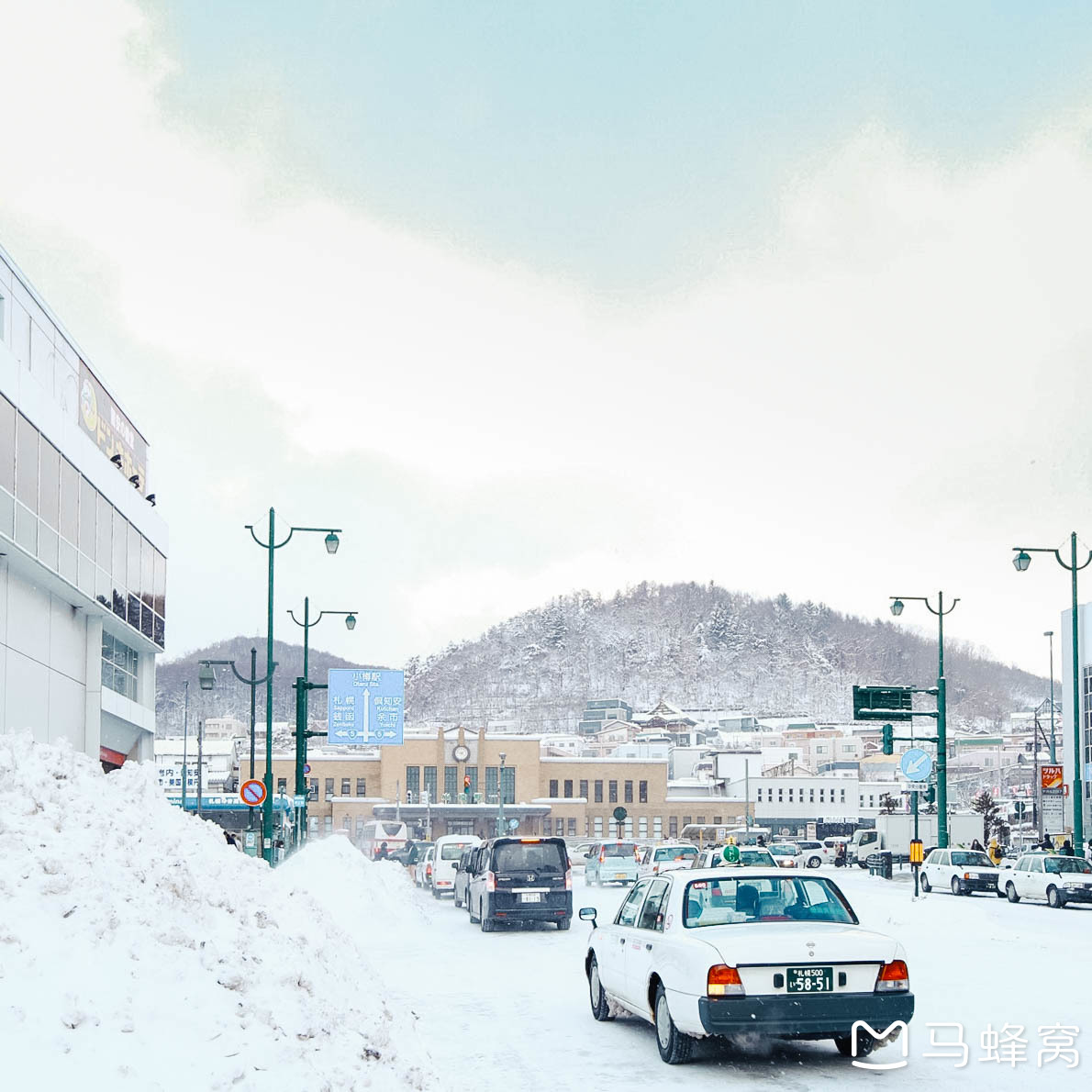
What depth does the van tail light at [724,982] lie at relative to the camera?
10070 mm

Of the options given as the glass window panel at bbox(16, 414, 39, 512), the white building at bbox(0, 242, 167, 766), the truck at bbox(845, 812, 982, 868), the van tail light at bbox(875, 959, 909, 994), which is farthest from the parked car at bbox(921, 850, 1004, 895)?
the van tail light at bbox(875, 959, 909, 994)

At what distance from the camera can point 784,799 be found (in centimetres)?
13688

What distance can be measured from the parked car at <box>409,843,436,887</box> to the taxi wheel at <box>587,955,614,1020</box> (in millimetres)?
30396

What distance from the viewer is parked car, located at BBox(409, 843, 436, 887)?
4450 centimetres

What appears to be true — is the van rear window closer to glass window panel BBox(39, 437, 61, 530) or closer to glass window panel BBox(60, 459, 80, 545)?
glass window panel BBox(39, 437, 61, 530)

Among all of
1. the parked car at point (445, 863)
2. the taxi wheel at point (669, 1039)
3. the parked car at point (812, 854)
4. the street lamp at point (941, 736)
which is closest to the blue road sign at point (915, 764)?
the street lamp at point (941, 736)

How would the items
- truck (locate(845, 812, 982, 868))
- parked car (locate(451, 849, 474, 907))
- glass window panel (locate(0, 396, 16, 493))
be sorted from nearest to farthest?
1. glass window panel (locate(0, 396, 16, 493))
2. parked car (locate(451, 849, 474, 907))
3. truck (locate(845, 812, 982, 868))

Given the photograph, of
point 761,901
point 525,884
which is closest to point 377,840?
point 525,884

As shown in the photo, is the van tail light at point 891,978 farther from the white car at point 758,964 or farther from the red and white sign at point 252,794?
the red and white sign at point 252,794

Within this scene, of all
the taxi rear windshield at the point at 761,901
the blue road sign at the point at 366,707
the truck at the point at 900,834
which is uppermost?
the blue road sign at the point at 366,707

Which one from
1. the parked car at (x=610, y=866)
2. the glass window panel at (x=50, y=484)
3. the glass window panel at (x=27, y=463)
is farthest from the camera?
the parked car at (x=610, y=866)

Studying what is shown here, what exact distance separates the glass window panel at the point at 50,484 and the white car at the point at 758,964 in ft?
87.5

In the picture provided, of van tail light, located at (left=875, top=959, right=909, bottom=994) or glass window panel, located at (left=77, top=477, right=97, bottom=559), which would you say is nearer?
van tail light, located at (left=875, top=959, right=909, bottom=994)

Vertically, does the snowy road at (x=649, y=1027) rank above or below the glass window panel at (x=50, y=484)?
below
